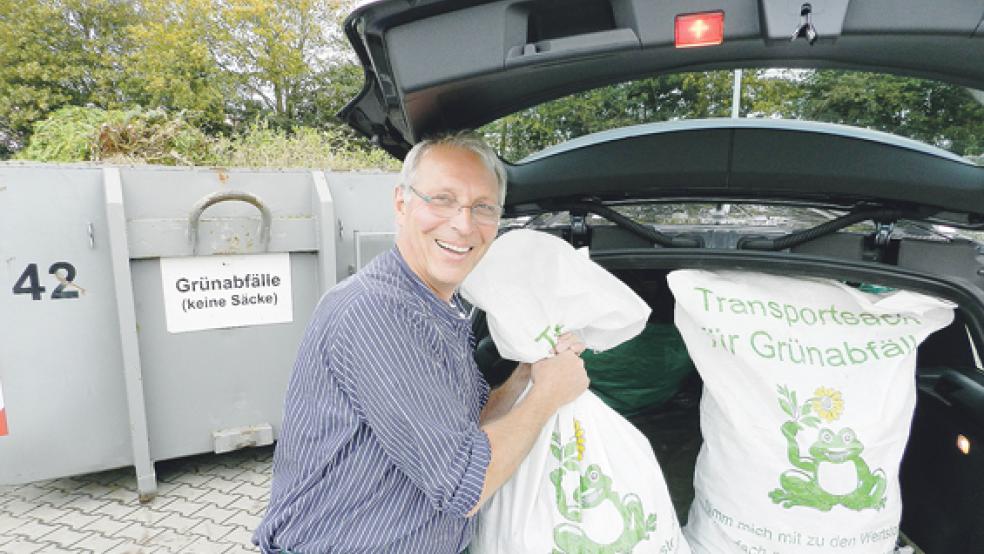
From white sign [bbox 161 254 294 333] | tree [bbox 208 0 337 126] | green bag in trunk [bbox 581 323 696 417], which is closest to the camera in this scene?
green bag in trunk [bbox 581 323 696 417]

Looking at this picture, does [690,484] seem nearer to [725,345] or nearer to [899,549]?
[899,549]

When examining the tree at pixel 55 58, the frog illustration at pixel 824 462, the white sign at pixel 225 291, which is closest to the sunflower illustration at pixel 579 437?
the frog illustration at pixel 824 462

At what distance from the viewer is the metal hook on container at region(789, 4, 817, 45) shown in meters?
0.75

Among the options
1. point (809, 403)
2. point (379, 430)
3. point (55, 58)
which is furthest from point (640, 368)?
point (55, 58)

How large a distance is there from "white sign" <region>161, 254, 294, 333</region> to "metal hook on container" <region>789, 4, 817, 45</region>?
2.89 m

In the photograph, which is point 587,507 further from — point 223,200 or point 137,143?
point 137,143

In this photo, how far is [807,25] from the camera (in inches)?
29.7

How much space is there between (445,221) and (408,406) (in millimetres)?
442

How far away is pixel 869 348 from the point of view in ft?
4.24

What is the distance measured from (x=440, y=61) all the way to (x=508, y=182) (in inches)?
30.7

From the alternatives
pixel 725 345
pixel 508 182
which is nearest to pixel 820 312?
pixel 725 345

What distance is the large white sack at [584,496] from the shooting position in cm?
123

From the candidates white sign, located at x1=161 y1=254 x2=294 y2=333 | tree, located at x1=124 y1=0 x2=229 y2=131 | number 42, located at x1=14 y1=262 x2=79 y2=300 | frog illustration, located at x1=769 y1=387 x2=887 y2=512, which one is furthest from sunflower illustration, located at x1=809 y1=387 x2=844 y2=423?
tree, located at x1=124 y1=0 x2=229 y2=131

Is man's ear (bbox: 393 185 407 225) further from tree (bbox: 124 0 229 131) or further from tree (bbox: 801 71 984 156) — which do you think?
tree (bbox: 124 0 229 131)
